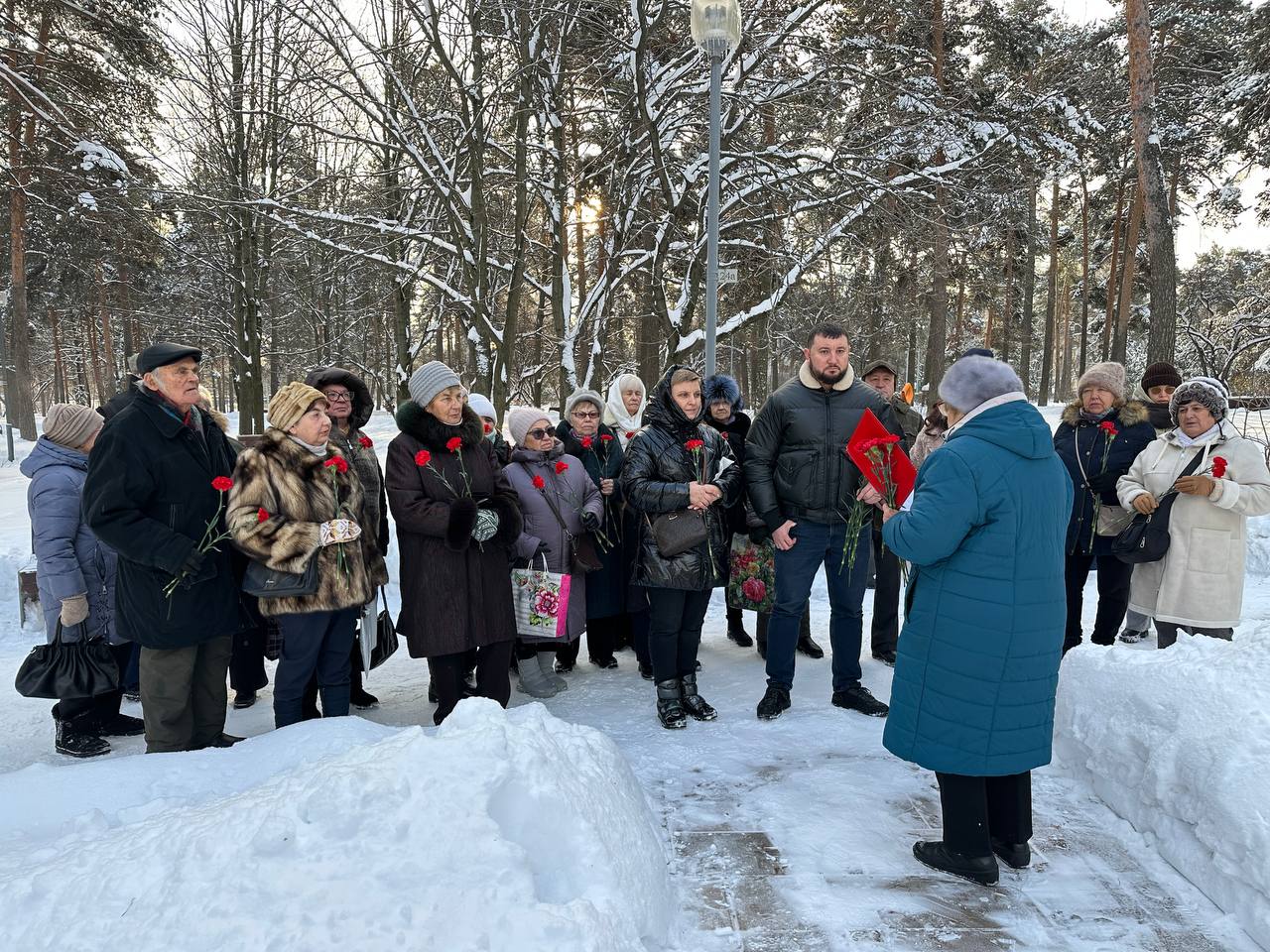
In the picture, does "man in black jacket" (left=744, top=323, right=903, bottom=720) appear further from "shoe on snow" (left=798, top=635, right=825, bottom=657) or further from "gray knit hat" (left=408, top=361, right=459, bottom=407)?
"gray knit hat" (left=408, top=361, right=459, bottom=407)

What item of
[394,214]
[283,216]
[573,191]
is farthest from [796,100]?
[283,216]

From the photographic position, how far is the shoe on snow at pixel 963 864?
2.74m

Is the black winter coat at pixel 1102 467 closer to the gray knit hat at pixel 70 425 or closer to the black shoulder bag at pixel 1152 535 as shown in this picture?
the black shoulder bag at pixel 1152 535

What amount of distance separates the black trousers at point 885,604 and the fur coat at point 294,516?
340 centimetres

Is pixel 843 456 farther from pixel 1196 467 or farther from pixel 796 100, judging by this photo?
pixel 796 100

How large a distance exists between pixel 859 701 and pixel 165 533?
11.8 feet

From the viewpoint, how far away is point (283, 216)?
955 cm

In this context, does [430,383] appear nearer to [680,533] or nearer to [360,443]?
[360,443]

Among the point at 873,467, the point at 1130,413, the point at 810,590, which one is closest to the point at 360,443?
the point at 810,590

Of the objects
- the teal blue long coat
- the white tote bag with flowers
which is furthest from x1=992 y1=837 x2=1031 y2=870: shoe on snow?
the white tote bag with flowers

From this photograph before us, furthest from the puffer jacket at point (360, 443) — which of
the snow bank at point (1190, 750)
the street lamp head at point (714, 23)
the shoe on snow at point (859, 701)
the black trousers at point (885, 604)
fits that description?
the street lamp head at point (714, 23)

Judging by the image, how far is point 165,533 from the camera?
3.37 m

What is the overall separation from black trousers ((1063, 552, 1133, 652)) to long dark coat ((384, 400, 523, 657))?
12.5 feet

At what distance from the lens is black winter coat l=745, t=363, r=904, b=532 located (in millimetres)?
4188
